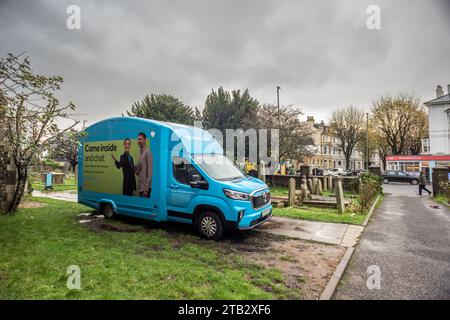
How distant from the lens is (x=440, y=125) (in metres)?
33.9

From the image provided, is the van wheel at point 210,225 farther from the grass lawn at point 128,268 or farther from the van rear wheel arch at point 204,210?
the grass lawn at point 128,268

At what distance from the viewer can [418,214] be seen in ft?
34.1

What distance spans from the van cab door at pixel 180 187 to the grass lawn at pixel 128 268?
0.72 metres

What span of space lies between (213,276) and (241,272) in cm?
53

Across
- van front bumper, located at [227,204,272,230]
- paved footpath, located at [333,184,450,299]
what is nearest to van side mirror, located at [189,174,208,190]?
van front bumper, located at [227,204,272,230]

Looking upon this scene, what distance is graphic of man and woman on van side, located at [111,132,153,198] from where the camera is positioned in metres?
7.01

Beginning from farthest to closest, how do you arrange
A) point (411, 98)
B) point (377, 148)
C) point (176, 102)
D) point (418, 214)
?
point (377, 148)
point (411, 98)
point (176, 102)
point (418, 214)

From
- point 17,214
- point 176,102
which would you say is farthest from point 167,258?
point 176,102

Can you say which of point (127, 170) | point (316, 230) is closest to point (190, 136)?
point (127, 170)

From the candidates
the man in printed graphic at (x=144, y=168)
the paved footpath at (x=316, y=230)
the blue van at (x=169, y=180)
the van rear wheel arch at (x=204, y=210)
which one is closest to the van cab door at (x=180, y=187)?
the blue van at (x=169, y=180)

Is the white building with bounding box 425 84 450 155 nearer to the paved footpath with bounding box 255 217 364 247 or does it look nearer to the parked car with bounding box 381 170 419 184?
the parked car with bounding box 381 170 419 184

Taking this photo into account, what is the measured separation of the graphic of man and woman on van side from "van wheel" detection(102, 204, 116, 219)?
109 cm

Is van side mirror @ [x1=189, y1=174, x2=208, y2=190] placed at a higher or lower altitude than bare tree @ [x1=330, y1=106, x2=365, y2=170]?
lower
